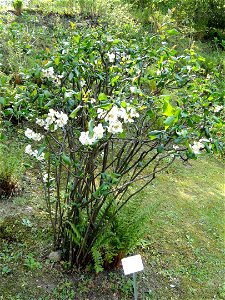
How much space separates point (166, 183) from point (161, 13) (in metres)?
5.66

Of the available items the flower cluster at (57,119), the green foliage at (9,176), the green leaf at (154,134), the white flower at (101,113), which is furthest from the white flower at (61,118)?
the green foliage at (9,176)

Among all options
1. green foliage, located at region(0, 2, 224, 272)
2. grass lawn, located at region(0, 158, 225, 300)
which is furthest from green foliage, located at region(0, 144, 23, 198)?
green foliage, located at region(0, 2, 224, 272)

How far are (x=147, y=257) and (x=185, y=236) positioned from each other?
551 millimetres

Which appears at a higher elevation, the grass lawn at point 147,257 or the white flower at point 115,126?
the white flower at point 115,126

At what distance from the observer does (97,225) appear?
2277mm

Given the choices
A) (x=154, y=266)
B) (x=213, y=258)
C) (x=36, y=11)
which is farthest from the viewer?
(x=36, y=11)

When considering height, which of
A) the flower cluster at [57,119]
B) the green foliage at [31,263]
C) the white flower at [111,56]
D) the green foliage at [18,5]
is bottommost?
Result: the green foliage at [31,263]

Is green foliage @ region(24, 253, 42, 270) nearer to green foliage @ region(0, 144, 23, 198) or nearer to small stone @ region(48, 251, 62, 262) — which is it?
small stone @ region(48, 251, 62, 262)

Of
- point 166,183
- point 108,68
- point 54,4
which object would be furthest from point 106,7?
point 108,68

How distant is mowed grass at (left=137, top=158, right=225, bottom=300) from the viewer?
268 cm

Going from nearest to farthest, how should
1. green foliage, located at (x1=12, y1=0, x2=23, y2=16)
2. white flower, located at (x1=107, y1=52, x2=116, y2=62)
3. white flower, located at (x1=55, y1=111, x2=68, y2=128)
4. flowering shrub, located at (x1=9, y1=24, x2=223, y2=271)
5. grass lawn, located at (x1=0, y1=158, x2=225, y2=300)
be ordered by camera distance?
white flower, located at (x1=55, y1=111, x2=68, y2=128)
flowering shrub, located at (x1=9, y1=24, x2=223, y2=271)
white flower, located at (x1=107, y1=52, x2=116, y2=62)
grass lawn, located at (x1=0, y1=158, x2=225, y2=300)
green foliage, located at (x1=12, y1=0, x2=23, y2=16)

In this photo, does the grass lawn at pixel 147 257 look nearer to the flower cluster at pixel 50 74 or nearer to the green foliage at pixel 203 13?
the flower cluster at pixel 50 74

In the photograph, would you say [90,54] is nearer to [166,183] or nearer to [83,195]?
[83,195]

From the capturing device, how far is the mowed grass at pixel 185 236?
105 inches
